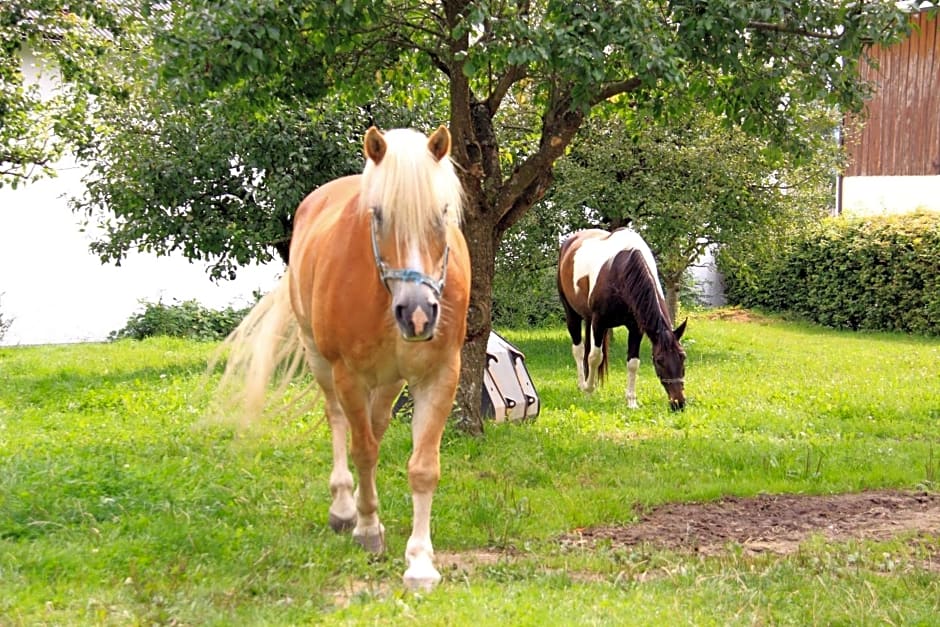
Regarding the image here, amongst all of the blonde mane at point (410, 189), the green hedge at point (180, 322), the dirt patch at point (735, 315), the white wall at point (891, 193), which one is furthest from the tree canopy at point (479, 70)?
the white wall at point (891, 193)

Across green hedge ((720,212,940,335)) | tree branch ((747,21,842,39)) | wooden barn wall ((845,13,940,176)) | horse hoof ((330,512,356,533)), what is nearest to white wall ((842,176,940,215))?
wooden barn wall ((845,13,940,176))

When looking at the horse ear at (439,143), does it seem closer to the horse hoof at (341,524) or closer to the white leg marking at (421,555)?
the white leg marking at (421,555)

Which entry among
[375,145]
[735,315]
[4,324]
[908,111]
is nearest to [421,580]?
[375,145]

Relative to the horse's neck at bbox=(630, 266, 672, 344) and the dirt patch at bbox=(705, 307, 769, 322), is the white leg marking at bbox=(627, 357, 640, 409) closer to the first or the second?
the horse's neck at bbox=(630, 266, 672, 344)

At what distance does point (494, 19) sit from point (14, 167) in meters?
9.04

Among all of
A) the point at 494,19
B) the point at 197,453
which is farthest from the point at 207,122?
the point at 494,19

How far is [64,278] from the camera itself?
1706cm

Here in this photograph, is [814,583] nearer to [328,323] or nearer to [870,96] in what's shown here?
[328,323]

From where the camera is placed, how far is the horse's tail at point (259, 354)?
19.1 feet

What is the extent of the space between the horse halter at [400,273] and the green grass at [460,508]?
1301 millimetres

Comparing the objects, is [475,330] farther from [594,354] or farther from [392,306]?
[594,354]

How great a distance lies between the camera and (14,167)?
12.3 meters

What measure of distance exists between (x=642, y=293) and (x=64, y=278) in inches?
458

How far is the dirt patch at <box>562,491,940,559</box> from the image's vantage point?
17.0 feet
